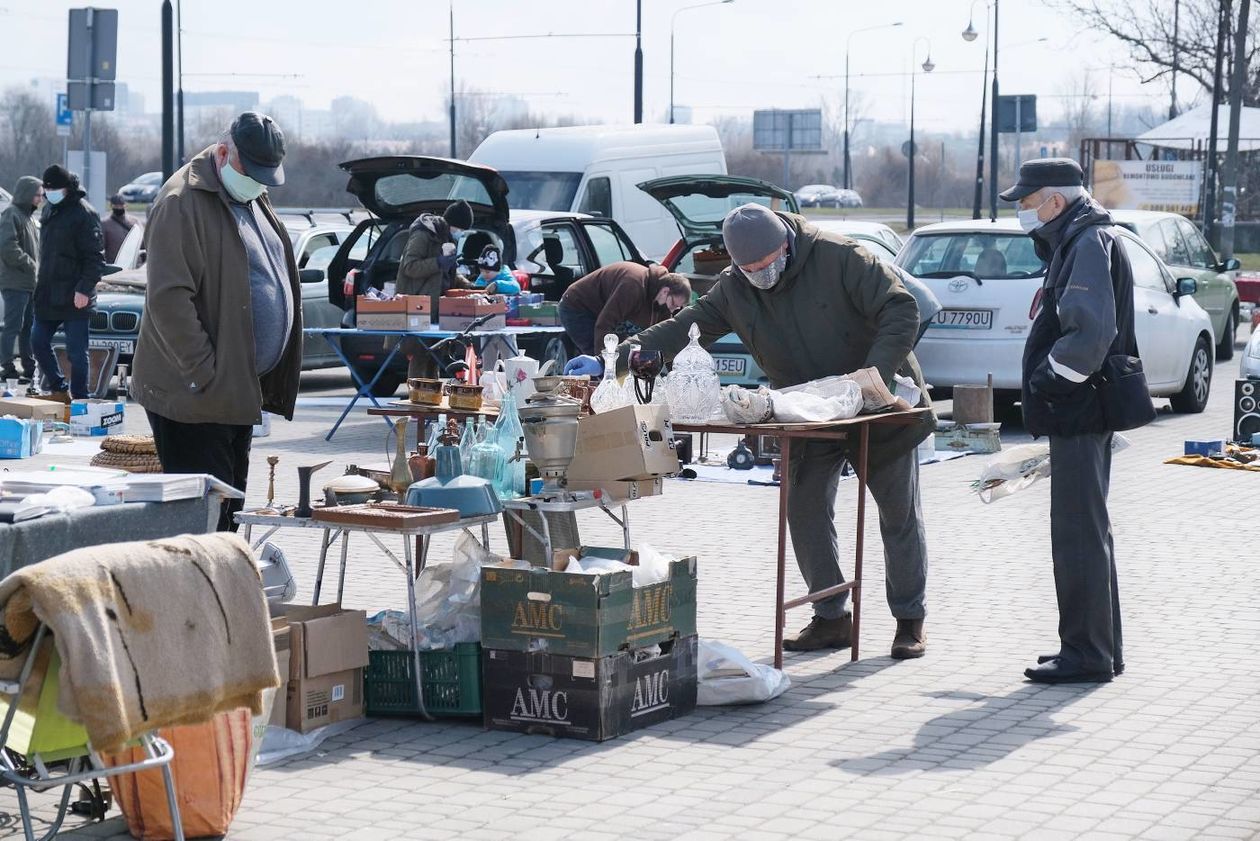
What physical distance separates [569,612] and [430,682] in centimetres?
63

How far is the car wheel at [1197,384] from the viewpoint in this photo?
53.1 feet

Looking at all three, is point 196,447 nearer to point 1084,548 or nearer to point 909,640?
point 909,640

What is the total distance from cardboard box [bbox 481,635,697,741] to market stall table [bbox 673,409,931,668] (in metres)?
0.74

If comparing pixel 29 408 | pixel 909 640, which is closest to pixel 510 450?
pixel 909 640

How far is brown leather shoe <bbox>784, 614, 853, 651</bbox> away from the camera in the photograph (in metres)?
7.56

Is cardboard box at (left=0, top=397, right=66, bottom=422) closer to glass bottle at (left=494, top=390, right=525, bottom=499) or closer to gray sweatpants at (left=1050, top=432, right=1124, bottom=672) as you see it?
glass bottle at (left=494, top=390, right=525, bottom=499)

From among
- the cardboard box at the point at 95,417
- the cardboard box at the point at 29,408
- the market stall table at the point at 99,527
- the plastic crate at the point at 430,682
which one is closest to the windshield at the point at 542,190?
the cardboard box at the point at 95,417

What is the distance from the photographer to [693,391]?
280 inches

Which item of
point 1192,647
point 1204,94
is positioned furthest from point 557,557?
point 1204,94

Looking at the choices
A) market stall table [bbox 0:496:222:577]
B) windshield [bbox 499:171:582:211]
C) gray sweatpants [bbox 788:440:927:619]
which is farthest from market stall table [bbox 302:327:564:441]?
market stall table [bbox 0:496:222:577]

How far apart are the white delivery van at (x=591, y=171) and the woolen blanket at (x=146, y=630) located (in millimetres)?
16626

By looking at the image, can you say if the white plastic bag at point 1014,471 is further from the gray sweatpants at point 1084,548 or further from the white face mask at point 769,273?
the white face mask at point 769,273

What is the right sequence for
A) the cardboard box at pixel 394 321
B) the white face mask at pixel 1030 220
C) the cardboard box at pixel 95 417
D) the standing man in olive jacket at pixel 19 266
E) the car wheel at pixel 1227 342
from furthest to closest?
1. the car wheel at pixel 1227 342
2. the standing man in olive jacket at pixel 19 266
3. the cardboard box at pixel 394 321
4. the cardboard box at pixel 95 417
5. the white face mask at pixel 1030 220

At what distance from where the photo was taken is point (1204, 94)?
1875 inches
